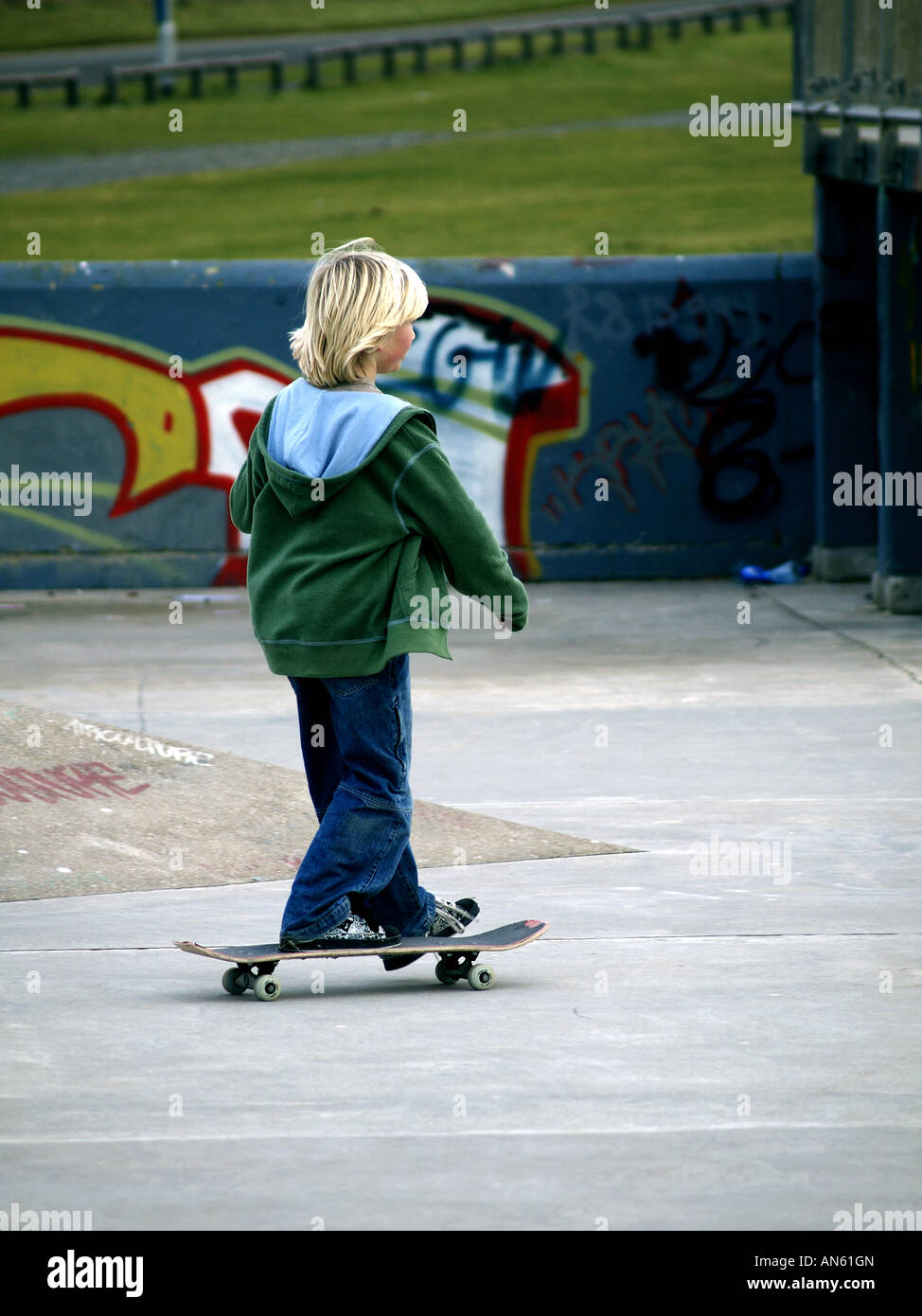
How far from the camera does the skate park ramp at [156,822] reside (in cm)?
639

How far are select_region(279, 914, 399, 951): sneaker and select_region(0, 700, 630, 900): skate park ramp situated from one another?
1424 millimetres

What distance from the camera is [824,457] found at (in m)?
13.3

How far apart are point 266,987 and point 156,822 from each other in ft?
6.51

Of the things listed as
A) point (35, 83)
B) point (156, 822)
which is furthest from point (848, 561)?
point (35, 83)

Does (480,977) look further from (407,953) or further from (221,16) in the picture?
(221,16)

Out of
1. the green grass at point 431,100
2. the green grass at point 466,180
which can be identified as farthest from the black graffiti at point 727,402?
the green grass at point 431,100

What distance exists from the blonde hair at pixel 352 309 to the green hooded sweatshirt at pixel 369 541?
0.08m

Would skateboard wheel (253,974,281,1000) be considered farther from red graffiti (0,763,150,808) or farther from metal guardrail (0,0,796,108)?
metal guardrail (0,0,796,108)

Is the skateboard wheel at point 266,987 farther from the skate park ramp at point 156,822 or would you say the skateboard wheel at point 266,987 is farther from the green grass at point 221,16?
the green grass at point 221,16

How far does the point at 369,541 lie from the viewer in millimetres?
4773

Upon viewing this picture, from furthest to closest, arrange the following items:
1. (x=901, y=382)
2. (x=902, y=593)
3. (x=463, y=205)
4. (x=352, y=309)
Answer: (x=463, y=205) < (x=902, y=593) < (x=901, y=382) < (x=352, y=309)

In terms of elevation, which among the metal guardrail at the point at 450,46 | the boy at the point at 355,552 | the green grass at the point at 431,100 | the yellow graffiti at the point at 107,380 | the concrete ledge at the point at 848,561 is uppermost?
the metal guardrail at the point at 450,46
